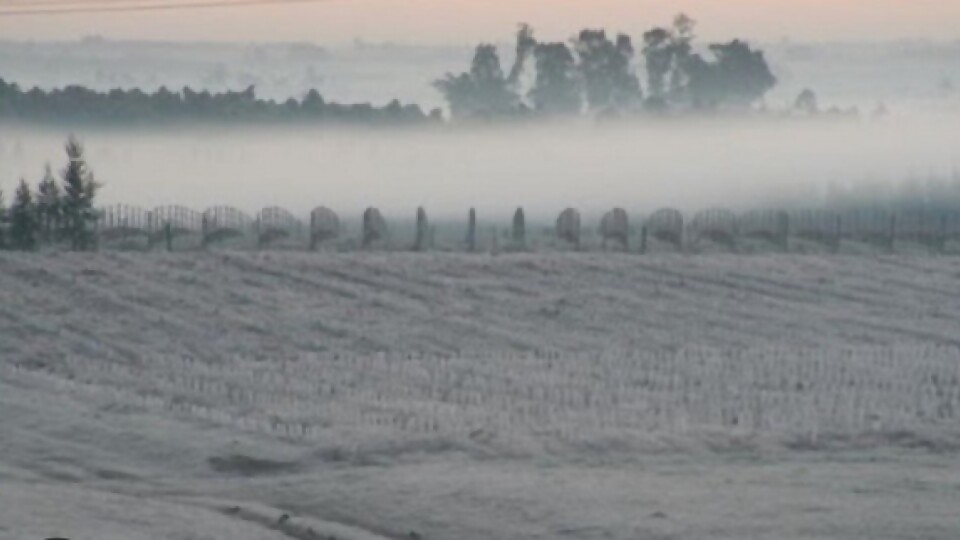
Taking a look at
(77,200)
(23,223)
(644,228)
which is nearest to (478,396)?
(23,223)

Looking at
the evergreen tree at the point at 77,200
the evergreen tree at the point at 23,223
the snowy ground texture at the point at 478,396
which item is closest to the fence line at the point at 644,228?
the evergreen tree at the point at 77,200

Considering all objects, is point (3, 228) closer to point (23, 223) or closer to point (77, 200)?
point (23, 223)

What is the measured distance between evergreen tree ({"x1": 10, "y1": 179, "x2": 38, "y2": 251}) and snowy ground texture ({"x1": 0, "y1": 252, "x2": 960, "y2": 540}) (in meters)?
6.21

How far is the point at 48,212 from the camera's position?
68.2 metres

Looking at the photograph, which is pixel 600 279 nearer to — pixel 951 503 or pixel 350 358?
pixel 350 358

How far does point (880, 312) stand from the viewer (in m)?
56.4

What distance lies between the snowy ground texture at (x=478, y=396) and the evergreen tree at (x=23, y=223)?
6211 mm

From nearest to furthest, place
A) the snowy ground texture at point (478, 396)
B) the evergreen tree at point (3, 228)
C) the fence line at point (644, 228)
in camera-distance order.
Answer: the snowy ground texture at point (478, 396), the evergreen tree at point (3, 228), the fence line at point (644, 228)

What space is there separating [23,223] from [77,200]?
5.77 metres

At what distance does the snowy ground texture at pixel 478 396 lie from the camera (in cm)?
2969

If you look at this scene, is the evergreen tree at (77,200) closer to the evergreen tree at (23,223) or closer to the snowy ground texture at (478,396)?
the evergreen tree at (23,223)

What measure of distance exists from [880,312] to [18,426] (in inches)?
1023

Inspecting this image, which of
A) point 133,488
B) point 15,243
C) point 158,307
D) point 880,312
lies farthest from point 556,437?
point 15,243

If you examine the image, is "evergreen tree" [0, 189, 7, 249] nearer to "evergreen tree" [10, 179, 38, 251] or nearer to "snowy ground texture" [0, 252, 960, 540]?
"evergreen tree" [10, 179, 38, 251]
